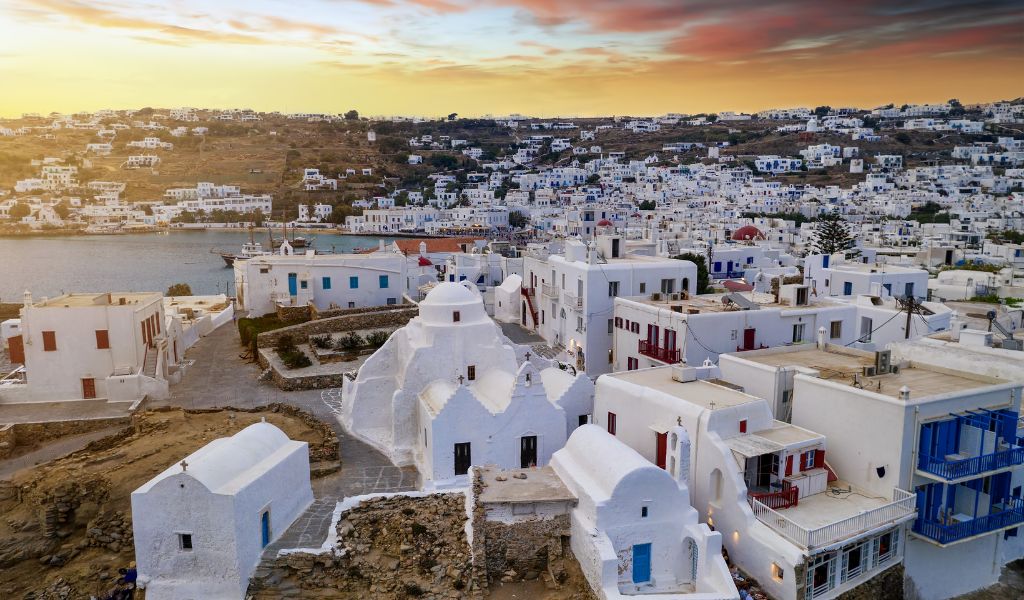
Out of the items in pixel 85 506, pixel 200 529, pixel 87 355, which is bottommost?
pixel 85 506

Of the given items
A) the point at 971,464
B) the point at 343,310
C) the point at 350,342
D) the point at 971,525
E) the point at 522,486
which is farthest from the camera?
the point at 343,310

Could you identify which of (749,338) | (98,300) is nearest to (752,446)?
(749,338)

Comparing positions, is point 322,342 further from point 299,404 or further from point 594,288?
point 594,288

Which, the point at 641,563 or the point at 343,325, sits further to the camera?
the point at 343,325

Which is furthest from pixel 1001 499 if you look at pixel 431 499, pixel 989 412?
pixel 431 499

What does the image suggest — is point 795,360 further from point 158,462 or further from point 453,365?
point 158,462

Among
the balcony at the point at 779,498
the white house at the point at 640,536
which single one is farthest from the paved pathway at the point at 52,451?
the balcony at the point at 779,498
